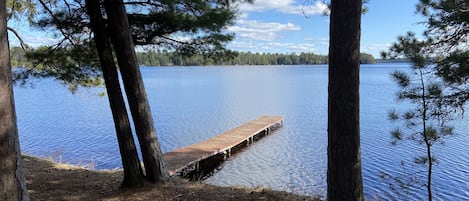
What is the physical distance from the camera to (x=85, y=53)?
6.03 m

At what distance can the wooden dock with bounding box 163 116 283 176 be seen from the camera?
10320 mm

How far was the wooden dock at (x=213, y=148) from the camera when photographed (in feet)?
33.9

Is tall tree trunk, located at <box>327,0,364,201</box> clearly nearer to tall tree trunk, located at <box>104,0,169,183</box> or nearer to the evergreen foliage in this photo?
the evergreen foliage

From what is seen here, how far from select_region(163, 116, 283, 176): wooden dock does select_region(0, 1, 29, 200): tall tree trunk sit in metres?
7.03

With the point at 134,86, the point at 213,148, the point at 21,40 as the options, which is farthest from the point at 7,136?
Answer: the point at 213,148

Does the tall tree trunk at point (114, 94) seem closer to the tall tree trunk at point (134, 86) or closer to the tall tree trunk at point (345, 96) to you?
the tall tree trunk at point (134, 86)

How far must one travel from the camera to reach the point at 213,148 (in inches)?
494

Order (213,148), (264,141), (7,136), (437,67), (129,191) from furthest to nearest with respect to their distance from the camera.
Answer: (264,141), (213,148), (437,67), (129,191), (7,136)

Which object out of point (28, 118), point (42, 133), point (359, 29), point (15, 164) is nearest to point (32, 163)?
point (15, 164)

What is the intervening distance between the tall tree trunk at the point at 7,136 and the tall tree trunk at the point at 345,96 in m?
2.32

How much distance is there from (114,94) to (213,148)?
7995 millimetres

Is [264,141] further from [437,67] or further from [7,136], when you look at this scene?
[7,136]

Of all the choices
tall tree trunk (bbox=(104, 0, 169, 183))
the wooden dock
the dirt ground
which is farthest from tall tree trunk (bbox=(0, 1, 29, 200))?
the wooden dock

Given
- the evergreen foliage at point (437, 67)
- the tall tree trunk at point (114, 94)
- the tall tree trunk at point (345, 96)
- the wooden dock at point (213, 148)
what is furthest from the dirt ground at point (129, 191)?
the wooden dock at point (213, 148)
